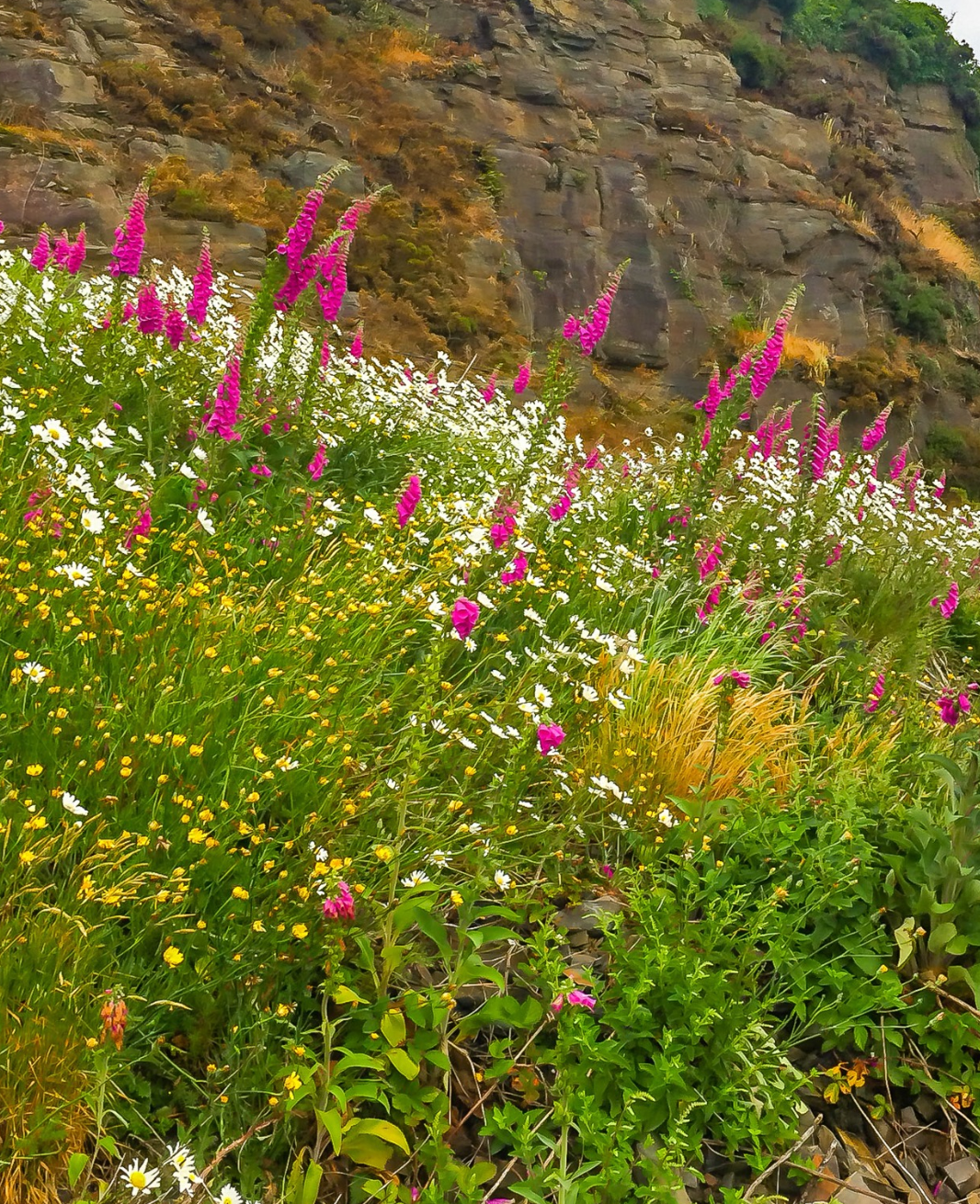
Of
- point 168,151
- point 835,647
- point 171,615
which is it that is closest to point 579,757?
point 171,615

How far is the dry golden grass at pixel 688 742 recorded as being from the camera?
314cm

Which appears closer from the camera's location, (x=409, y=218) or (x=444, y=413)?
(x=444, y=413)

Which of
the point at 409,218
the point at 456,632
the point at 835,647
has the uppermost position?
the point at 456,632

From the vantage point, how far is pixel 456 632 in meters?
2.37

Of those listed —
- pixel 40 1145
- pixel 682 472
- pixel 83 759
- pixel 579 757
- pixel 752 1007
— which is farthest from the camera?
pixel 682 472

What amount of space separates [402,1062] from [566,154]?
19.5 meters

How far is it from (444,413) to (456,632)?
4593 mm

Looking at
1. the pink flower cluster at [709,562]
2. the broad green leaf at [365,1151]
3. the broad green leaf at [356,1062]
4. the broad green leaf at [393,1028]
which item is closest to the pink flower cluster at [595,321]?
the pink flower cluster at [709,562]

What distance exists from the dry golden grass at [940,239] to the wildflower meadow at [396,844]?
24.1 m

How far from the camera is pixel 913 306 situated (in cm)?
2058

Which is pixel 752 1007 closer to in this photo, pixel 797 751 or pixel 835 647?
pixel 797 751

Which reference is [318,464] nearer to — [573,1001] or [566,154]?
[573,1001]

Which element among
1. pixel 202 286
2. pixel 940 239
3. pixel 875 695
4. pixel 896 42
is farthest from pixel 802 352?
pixel 896 42

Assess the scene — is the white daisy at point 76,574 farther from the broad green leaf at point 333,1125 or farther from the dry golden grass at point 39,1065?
the broad green leaf at point 333,1125
